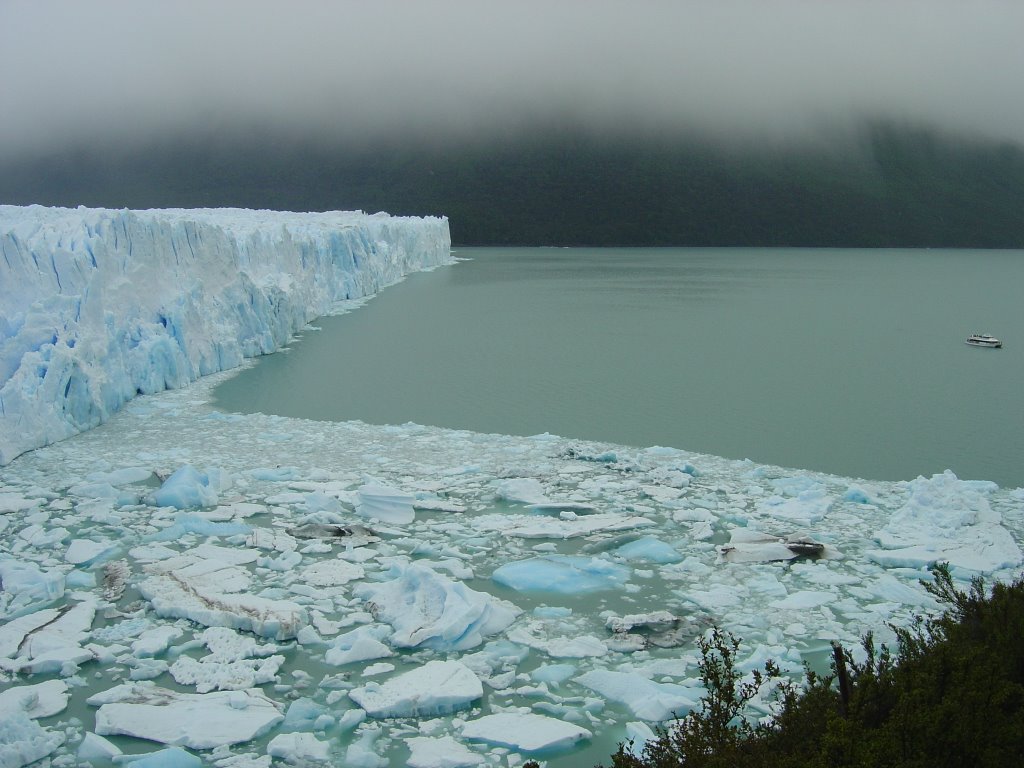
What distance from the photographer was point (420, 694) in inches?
127

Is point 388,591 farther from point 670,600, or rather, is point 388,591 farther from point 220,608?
point 670,600

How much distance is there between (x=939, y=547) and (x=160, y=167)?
6761cm

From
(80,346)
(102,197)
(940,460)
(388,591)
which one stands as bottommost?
(940,460)

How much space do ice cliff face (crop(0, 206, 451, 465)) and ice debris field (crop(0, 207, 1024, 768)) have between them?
4 cm

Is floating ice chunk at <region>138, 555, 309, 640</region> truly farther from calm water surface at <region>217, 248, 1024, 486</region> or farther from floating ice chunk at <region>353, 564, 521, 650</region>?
calm water surface at <region>217, 248, 1024, 486</region>

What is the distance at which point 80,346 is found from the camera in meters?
7.87

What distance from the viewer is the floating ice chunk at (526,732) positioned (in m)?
2.98

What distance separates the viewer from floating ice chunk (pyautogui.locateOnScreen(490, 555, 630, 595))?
434cm

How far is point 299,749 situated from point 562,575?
5.97 ft

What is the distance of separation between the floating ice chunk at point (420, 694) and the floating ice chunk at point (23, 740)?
1.05m

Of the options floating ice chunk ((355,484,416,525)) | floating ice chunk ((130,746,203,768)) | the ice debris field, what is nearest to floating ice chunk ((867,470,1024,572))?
the ice debris field

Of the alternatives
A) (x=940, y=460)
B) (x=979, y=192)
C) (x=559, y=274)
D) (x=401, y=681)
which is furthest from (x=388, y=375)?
(x=979, y=192)

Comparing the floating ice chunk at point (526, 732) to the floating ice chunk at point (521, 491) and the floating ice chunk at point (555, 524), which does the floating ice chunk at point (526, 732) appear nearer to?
the floating ice chunk at point (555, 524)

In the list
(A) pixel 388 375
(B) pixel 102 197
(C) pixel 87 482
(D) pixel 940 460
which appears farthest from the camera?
(B) pixel 102 197
